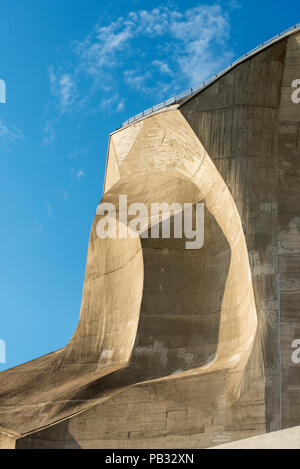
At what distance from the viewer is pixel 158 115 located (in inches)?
492

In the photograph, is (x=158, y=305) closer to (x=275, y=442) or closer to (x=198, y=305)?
(x=198, y=305)

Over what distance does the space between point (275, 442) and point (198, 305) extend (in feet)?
Result: 29.4

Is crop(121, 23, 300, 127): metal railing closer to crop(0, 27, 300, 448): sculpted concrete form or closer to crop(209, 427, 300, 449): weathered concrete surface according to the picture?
crop(0, 27, 300, 448): sculpted concrete form

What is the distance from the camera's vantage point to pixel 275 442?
268 centimetres

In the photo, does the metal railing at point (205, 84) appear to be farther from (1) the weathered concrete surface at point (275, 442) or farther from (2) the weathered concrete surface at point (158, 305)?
(1) the weathered concrete surface at point (275, 442)

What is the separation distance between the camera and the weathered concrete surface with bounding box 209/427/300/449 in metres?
2.59

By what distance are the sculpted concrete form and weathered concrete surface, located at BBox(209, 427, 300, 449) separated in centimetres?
690

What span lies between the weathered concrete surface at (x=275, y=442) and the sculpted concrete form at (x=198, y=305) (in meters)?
6.90

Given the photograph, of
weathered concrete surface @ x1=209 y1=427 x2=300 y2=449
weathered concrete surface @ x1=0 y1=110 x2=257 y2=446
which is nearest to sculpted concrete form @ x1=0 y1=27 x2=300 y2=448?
weathered concrete surface @ x1=0 y1=110 x2=257 y2=446

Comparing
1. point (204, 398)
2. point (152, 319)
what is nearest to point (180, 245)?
point (152, 319)

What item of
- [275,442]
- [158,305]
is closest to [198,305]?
[158,305]

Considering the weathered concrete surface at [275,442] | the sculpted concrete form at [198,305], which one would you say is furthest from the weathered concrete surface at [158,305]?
the weathered concrete surface at [275,442]
